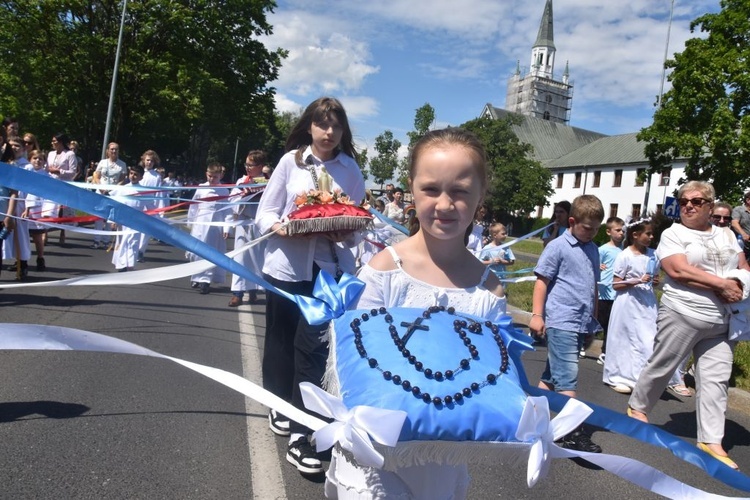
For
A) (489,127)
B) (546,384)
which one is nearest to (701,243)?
(546,384)

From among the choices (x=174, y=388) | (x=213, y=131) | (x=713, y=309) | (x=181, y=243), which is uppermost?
(x=213, y=131)

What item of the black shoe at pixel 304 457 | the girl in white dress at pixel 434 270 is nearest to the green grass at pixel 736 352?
the black shoe at pixel 304 457

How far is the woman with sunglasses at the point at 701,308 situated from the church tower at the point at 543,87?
13480 centimetres

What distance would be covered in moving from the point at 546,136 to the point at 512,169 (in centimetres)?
4487

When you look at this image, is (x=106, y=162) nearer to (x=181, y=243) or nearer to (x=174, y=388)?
(x=174, y=388)

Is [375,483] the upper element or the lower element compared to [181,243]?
lower

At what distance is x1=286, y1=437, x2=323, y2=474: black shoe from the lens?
3.69m

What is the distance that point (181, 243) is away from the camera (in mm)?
2490

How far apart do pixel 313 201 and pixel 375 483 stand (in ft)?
6.88

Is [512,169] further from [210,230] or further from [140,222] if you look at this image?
[140,222]

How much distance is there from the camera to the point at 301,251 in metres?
3.92

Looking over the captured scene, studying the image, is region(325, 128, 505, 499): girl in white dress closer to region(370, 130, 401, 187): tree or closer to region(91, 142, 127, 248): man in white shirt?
region(91, 142, 127, 248): man in white shirt

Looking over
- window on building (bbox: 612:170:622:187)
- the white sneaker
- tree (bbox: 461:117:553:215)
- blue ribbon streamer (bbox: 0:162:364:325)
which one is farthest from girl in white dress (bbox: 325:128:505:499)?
window on building (bbox: 612:170:622:187)

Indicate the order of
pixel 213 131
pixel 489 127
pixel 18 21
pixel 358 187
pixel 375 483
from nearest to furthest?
1. pixel 375 483
2. pixel 358 187
3. pixel 18 21
4. pixel 213 131
5. pixel 489 127
